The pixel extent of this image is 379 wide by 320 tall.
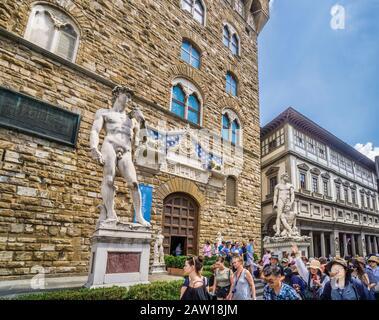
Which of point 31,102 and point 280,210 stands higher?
point 31,102

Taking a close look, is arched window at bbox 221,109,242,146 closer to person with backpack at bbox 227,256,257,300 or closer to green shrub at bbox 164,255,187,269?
green shrub at bbox 164,255,187,269

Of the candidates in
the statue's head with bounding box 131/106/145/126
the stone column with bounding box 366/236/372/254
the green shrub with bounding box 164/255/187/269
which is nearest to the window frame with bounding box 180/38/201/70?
the statue's head with bounding box 131/106/145/126

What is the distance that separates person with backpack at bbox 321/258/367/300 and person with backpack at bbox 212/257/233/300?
146 centimetres

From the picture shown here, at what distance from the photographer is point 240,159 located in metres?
14.3

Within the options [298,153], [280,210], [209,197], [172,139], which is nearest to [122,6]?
[172,139]

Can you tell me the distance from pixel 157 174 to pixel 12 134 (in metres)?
4.98

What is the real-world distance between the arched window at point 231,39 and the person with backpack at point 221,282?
48.0 feet

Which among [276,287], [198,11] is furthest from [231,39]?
[276,287]

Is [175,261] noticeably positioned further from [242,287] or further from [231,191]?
[231,191]

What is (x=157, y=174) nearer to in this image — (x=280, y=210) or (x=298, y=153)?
(x=280, y=210)

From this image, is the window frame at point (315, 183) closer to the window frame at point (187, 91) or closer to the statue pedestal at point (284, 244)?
the statue pedestal at point (284, 244)

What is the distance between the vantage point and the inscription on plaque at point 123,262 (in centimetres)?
467

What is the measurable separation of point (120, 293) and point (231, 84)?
45.4 ft

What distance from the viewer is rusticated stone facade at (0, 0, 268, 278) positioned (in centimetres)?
656
